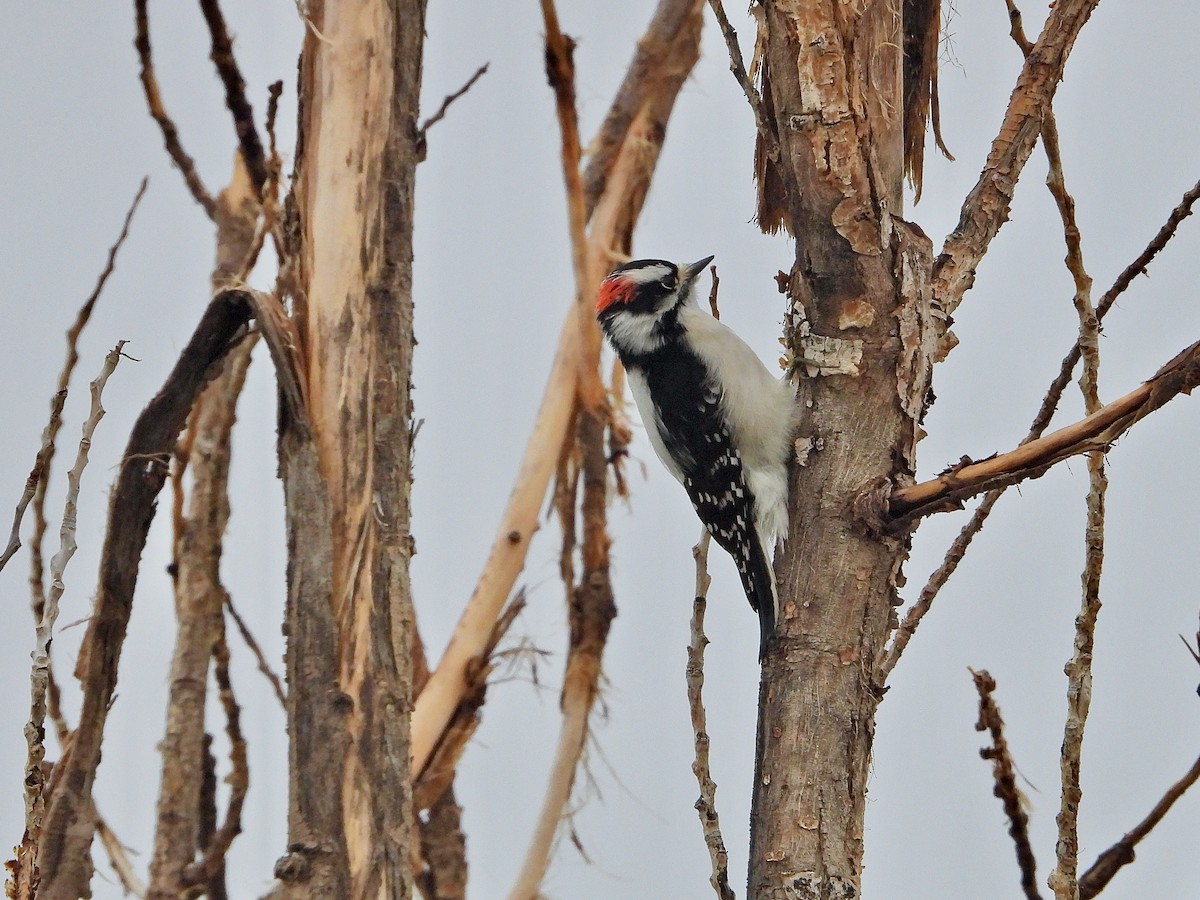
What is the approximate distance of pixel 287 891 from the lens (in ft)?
9.20

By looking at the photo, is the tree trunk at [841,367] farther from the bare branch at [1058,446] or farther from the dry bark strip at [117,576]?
the dry bark strip at [117,576]

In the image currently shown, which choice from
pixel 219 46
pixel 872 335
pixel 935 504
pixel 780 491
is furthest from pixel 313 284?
pixel 935 504

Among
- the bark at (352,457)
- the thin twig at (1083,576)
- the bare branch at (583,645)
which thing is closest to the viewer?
the thin twig at (1083,576)

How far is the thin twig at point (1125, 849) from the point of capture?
1839mm

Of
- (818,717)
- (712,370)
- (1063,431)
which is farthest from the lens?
(712,370)

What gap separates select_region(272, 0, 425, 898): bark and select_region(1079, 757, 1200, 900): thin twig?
1518 millimetres

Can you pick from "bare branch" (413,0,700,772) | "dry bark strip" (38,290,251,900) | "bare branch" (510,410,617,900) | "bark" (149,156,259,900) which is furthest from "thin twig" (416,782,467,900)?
"dry bark strip" (38,290,251,900)

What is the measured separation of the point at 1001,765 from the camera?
6.13 ft

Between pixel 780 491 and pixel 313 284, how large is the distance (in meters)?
1.21

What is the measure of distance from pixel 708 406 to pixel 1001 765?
1705 mm

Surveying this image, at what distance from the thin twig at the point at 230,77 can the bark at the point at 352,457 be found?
425 mm

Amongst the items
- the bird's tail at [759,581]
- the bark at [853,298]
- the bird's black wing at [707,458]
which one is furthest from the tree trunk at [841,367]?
the bird's black wing at [707,458]

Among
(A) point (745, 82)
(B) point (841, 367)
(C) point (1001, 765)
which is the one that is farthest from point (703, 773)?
(A) point (745, 82)

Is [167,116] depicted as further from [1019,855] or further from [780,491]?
[1019,855]
